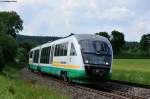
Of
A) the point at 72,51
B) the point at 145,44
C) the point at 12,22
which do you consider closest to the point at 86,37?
the point at 72,51

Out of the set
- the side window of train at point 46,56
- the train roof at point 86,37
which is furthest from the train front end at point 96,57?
the side window of train at point 46,56

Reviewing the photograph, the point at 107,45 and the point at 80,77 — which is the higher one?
the point at 107,45

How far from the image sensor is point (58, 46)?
3059 cm

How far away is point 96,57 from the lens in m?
24.5

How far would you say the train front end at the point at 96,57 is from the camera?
2425 cm

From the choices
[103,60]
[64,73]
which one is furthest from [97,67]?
[64,73]

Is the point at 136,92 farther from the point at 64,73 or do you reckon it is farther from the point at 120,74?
the point at 120,74

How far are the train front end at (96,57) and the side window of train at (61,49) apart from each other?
7.82ft

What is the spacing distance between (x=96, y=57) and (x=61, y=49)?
5.18 metres

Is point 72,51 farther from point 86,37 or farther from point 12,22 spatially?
point 12,22

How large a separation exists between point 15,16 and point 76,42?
10273 centimetres

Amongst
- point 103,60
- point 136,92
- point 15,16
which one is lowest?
point 136,92

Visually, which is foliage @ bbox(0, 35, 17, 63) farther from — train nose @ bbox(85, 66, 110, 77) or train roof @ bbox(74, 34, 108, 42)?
train nose @ bbox(85, 66, 110, 77)

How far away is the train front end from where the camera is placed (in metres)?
24.2
